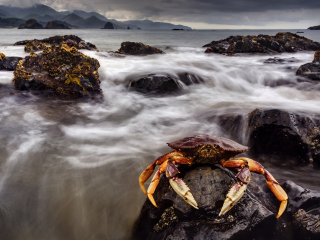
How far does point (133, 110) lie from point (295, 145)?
17.9 feet

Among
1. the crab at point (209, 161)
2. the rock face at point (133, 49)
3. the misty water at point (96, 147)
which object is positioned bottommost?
the misty water at point (96, 147)

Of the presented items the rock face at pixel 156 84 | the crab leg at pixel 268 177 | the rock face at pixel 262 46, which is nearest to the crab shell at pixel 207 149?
the crab leg at pixel 268 177

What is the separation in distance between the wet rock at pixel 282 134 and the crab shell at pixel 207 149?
2.07 meters

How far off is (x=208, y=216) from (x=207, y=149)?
2.82 ft

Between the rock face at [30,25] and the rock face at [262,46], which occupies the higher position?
the rock face at [30,25]

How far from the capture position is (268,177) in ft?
9.66

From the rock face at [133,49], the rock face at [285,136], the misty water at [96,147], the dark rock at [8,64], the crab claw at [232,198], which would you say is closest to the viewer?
the crab claw at [232,198]

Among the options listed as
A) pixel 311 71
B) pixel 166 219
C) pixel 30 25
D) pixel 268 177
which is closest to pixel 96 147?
pixel 166 219

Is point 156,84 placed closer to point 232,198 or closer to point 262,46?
point 232,198

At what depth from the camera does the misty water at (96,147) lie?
3530 millimetres

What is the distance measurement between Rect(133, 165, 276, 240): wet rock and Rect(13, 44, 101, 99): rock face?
6.68m

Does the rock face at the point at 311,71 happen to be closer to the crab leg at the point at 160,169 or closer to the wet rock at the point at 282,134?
the wet rock at the point at 282,134

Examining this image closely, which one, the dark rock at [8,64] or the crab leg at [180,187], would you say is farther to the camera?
the dark rock at [8,64]

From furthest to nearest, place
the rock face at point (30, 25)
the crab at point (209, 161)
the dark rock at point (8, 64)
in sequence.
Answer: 1. the rock face at point (30, 25)
2. the dark rock at point (8, 64)
3. the crab at point (209, 161)
